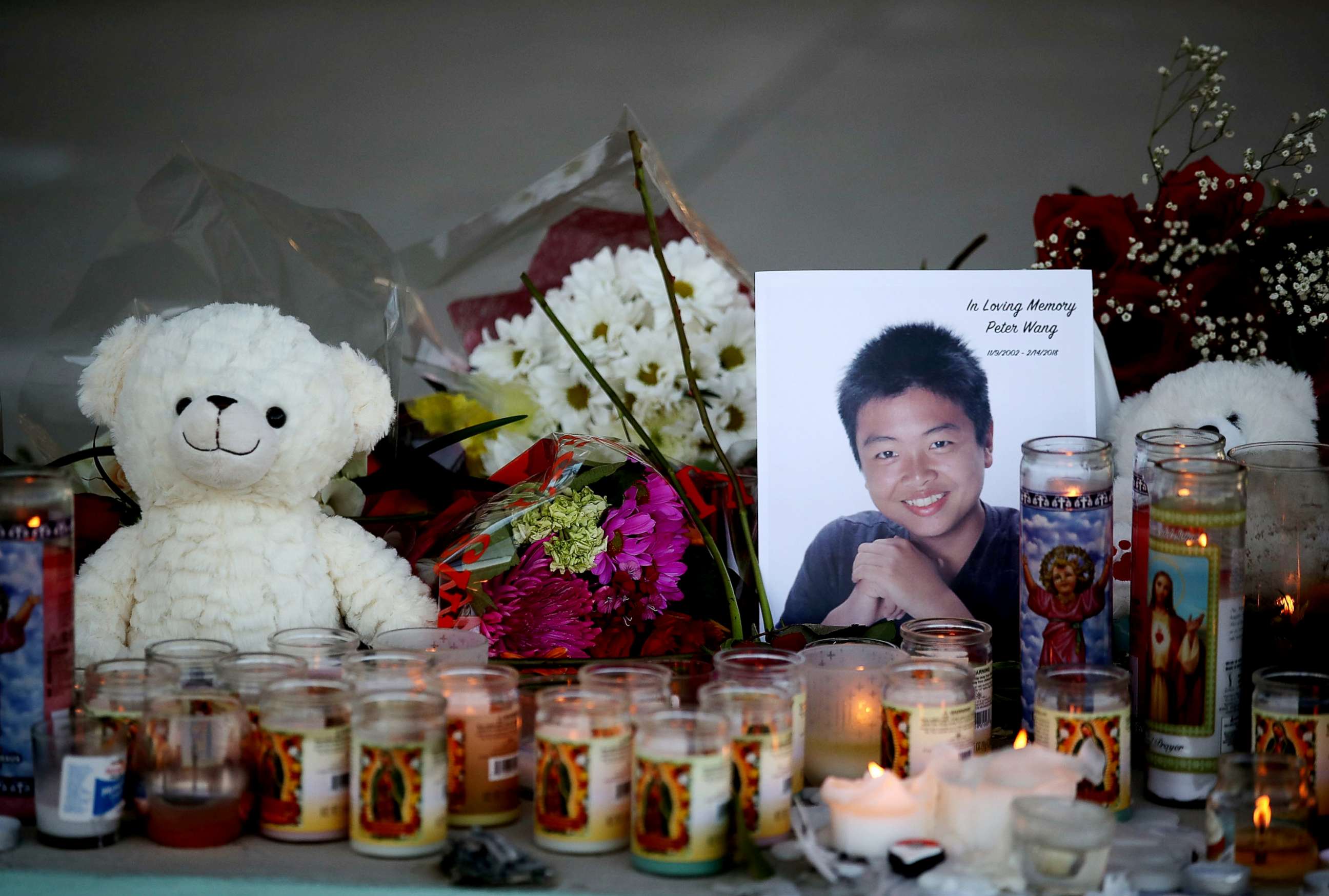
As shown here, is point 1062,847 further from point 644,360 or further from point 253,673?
point 644,360

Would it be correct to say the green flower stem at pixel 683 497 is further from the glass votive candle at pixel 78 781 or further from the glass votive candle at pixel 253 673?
the glass votive candle at pixel 78 781

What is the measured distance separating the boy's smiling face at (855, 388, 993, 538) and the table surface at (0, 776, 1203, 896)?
1.41 ft

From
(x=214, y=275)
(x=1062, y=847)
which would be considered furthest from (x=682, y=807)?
(x=214, y=275)

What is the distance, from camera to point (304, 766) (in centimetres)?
80

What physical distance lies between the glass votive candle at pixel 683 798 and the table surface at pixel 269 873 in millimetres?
15

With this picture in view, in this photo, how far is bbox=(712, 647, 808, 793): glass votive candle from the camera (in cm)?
87

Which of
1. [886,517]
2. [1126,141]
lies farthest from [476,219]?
[1126,141]

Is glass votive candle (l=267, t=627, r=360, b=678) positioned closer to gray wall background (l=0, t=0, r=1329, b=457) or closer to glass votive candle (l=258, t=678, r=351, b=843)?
glass votive candle (l=258, t=678, r=351, b=843)

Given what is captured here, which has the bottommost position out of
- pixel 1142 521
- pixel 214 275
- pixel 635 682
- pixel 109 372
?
pixel 635 682

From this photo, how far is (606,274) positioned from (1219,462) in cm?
70

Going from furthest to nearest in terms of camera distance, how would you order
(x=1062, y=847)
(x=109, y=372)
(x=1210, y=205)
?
(x=1210, y=205)
(x=109, y=372)
(x=1062, y=847)

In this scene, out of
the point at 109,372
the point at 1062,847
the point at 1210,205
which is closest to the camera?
the point at 1062,847

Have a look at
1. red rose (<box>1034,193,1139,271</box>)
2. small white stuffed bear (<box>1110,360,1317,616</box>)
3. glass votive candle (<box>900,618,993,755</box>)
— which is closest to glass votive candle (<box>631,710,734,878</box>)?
glass votive candle (<box>900,618,993,755</box>)

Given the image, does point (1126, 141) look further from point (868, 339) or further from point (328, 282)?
point (328, 282)
